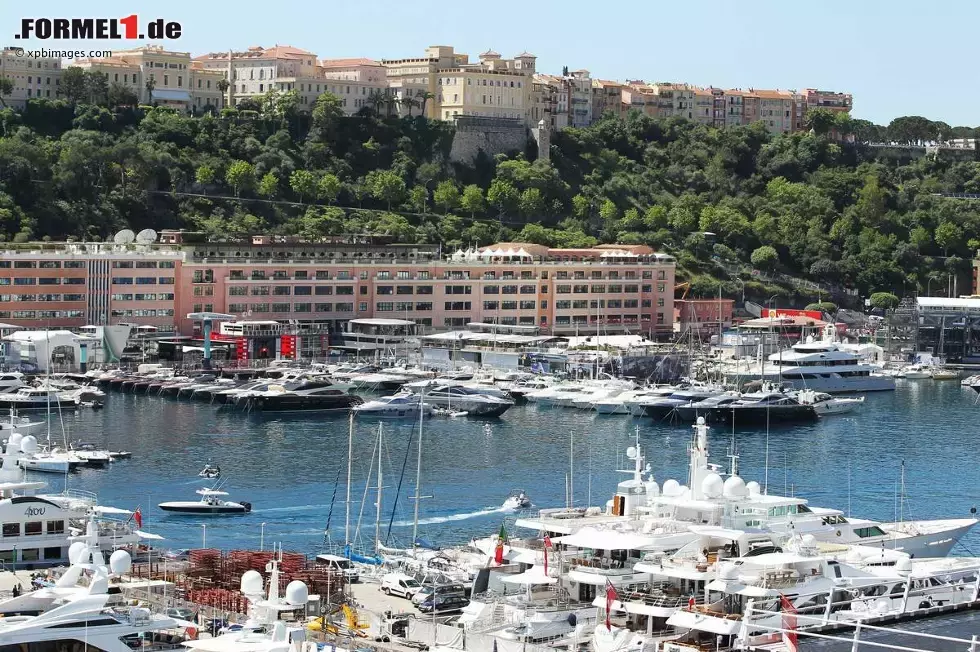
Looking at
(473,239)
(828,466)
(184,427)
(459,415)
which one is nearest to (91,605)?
(828,466)

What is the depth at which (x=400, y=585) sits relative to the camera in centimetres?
2933

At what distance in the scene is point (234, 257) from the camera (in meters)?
76.0

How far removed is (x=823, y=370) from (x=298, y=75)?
41.8m

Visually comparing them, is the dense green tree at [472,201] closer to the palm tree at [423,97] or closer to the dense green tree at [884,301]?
the palm tree at [423,97]

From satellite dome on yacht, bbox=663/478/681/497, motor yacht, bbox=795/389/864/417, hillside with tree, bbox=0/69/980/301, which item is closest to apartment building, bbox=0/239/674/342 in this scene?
hillside with tree, bbox=0/69/980/301

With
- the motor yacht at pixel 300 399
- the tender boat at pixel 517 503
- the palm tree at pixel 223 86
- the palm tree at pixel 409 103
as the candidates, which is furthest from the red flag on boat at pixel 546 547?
the palm tree at pixel 409 103

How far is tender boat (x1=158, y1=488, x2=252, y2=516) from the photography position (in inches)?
1585

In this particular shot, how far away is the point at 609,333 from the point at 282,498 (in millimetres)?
42454

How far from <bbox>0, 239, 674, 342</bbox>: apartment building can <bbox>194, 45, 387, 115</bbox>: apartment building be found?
2023cm

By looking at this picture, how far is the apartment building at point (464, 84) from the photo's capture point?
10481 centimetres

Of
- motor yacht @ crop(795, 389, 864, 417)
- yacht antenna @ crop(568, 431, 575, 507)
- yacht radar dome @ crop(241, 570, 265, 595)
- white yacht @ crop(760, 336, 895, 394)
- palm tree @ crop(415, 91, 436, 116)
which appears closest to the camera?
yacht radar dome @ crop(241, 570, 265, 595)

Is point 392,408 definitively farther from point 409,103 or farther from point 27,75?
point 409,103

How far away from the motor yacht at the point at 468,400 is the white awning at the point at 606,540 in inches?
1305

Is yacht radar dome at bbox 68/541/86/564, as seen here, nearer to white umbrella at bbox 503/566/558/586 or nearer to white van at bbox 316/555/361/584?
white van at bbox 316/555/361/584
